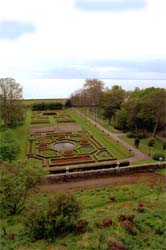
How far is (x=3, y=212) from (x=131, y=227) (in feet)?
24.4

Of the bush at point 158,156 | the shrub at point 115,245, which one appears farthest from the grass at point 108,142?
the shrub at point 115,245

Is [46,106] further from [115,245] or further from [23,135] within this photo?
[115,245]

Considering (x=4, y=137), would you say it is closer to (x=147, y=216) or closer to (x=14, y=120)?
(x=14, y=120)

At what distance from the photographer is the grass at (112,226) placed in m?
10.7

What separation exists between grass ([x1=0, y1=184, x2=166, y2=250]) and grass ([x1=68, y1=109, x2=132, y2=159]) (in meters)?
8.52

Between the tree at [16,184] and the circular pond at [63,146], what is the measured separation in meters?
12.0

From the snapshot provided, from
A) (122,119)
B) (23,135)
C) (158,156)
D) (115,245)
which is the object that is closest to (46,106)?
(23,135)

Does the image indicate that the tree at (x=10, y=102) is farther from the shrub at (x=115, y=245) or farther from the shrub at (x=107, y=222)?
the shrub at (x=115, y=245)

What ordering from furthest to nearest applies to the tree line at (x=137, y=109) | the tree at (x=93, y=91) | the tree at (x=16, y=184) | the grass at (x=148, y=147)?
1. the tree at (x=93, y=91)
2. the tree line at (x=137, y=109)
3. the grass at (x=148, y=147)
4. the tree at (x=16, y=184)

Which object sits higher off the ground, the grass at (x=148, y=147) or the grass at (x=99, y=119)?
the grass at (x=99, y=119)

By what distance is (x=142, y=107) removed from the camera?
3158cm

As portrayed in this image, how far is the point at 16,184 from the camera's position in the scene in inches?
551

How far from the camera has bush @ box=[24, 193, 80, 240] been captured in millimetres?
11312

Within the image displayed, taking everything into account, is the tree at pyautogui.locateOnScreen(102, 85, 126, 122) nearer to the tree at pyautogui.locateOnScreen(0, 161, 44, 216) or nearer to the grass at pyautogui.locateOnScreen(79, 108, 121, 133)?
the grass at pyautogui.locateOnScreen(79, 108, 121, 133)
